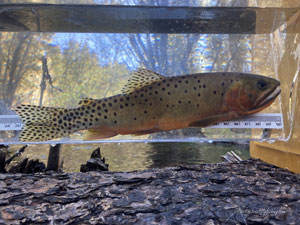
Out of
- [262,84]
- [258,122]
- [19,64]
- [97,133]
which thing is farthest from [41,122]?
[258,122]

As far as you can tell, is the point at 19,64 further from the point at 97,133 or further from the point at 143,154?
the point at 143,154

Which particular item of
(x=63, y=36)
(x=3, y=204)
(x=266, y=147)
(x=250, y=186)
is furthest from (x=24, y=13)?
(x=266, y=147)

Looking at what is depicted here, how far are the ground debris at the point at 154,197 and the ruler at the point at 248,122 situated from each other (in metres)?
0.45

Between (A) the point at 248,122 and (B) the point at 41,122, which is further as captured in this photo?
(A) the point at 248,122

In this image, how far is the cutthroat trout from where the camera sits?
1833mm

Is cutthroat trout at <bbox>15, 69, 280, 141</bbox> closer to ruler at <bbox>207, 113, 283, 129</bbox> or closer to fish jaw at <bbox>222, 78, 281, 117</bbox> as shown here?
fish jaw at <bbox>222, 78, 281, 117</bbox>

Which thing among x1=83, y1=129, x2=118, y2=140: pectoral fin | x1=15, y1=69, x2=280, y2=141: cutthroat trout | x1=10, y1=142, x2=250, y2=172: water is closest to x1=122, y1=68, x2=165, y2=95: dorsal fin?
x1=15, y1=69, x2=280, y2=141: cutthroat trout

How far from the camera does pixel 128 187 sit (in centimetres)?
165

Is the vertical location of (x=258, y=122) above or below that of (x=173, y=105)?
below

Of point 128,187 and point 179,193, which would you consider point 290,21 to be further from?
point 128,187

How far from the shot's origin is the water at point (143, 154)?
2.95m

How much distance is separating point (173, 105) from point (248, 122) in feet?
2.79

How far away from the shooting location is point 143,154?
348 cm

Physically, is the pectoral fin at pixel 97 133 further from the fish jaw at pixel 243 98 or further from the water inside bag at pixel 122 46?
the fish jaw at pixel 243 98
